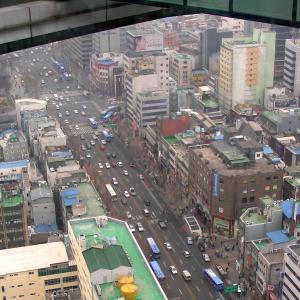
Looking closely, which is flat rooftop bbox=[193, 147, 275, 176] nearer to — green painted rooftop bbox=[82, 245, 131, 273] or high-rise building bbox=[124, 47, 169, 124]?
green painted rooftop bbox=[82, 245, 131, 273]

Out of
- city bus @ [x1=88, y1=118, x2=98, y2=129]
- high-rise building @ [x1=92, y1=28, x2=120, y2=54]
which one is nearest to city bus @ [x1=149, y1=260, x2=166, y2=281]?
city bus @ [x1=88, y1=118, x2=98, y2=129]

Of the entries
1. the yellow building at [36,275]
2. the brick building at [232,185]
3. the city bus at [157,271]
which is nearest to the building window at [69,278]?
the yellow building at [36,275]

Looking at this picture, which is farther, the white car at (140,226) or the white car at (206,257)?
the white car at (140,226)

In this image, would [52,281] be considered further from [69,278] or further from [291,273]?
[291,273]

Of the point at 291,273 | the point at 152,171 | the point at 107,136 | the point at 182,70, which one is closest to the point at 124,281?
the point at 291,273

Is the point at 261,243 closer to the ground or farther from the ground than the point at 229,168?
closer to the ground

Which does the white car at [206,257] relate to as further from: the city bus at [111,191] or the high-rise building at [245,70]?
the high-rise building at [245,70]

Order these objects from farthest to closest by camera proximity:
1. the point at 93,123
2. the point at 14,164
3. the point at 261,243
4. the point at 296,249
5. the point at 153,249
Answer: the point at 93,123 → the point at 14,164 → the point at 153,249 → the point at 261,243 → the point at 296,249
